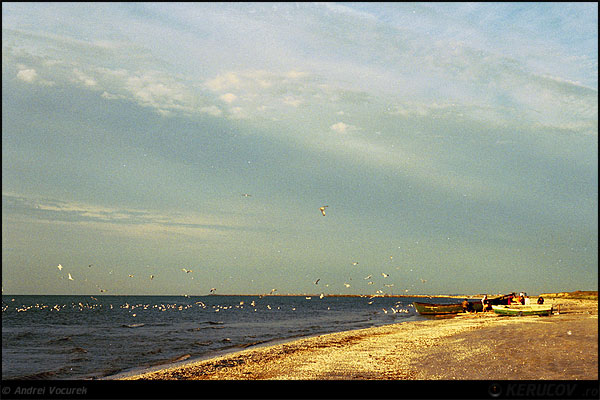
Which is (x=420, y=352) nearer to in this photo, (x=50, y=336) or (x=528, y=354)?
(x=528, y=354)

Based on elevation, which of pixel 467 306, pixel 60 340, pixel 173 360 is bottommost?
pixel 467 306

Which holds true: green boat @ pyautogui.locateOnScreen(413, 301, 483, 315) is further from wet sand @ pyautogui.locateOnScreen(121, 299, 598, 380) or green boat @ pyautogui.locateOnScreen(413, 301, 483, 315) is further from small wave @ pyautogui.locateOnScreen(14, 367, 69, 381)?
small wave @ pyautogui.locateOnScreen(14, 367, 69, 381)

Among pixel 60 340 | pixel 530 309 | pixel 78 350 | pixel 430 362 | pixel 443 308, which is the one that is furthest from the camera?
pixel 443 308

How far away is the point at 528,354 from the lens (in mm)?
16922

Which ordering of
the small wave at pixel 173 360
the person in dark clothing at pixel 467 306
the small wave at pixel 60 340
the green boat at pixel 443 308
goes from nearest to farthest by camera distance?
the small wave at pixel 173 360 → the small wave at pixel 60 340 → the person in dark clothing at pixel 467 306 → the green boat at pixel 443 308

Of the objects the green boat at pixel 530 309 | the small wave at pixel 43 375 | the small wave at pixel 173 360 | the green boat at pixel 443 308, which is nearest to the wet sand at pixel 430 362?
the small wave at pixel 173 360

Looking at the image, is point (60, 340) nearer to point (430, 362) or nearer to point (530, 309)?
point (430, 362)

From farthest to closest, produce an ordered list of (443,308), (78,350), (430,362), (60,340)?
(443,308), (60,340), (78,350), (430,362)

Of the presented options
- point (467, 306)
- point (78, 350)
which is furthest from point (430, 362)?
point (467, 306)

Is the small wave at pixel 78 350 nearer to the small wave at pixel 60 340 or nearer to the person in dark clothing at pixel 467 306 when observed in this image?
the small wave at pixel 60 340

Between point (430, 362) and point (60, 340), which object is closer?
point (430, 362)

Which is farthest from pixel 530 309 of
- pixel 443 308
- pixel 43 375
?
pixel 43 375

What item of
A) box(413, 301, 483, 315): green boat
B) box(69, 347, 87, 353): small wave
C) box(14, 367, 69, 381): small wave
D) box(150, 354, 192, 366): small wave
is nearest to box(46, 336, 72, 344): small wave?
box(69, 347, 87, 353): small wave

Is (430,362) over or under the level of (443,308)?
over
